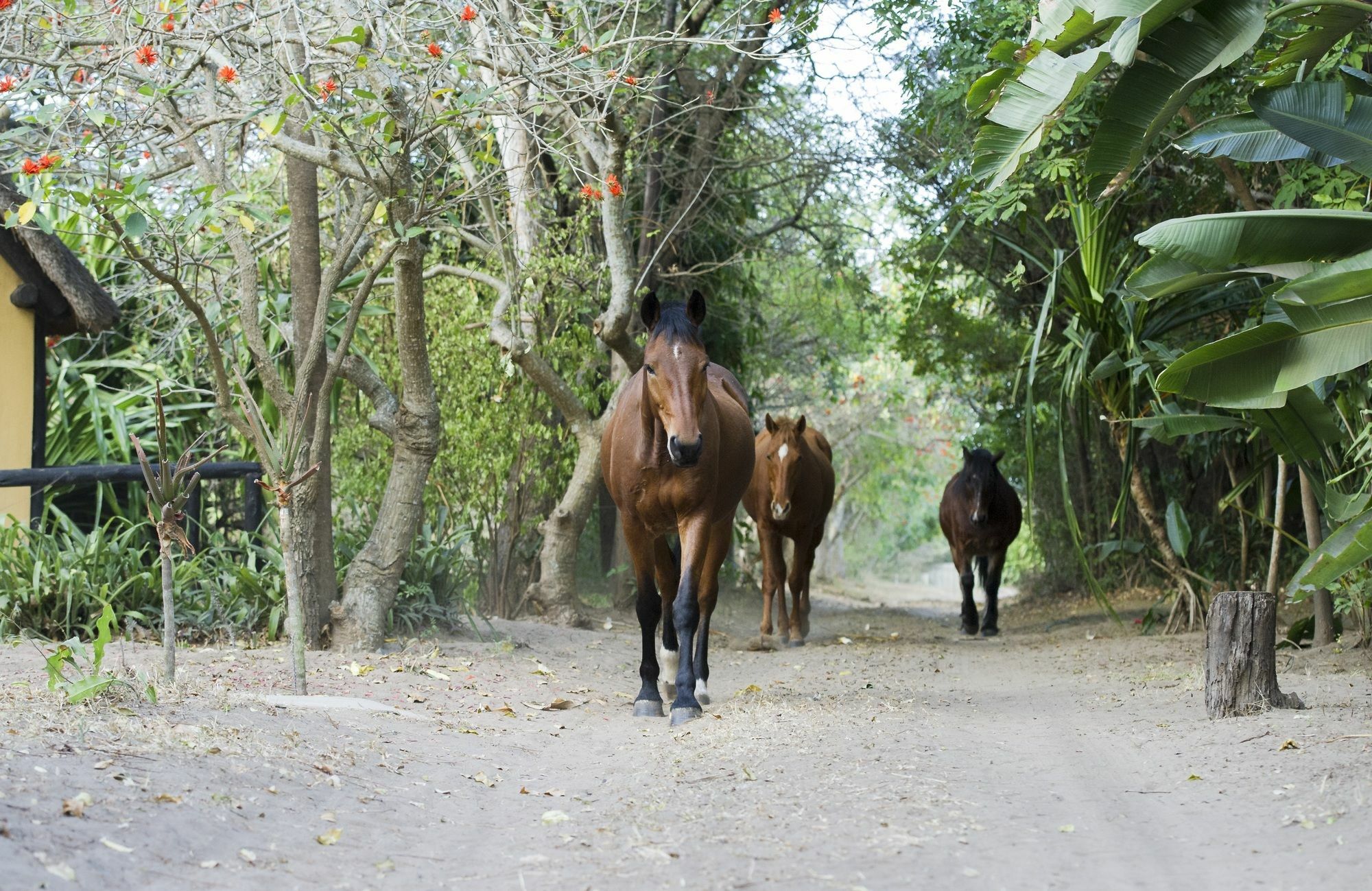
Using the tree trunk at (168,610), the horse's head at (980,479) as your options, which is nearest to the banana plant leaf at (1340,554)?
the tree trunk at (168,610)

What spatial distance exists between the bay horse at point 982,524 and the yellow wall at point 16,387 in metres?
8.82

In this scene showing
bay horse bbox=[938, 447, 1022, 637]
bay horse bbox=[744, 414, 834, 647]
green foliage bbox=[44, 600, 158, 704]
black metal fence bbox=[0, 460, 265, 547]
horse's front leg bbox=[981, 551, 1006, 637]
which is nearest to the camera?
green foliage bbox=[44, 600, 158, 704]

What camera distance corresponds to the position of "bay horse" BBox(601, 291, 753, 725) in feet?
20.8

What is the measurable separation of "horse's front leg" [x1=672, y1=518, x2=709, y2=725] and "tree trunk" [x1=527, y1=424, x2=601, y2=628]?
433 centimetres

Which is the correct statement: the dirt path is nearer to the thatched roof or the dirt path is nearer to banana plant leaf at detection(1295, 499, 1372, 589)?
banana plant leaf at detection(1295, 499, 1372, 589)

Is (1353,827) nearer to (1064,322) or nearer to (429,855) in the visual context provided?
(429,855)

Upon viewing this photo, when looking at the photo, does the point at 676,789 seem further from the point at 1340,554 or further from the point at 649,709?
the point at 1340,554

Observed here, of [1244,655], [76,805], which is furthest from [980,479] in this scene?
[76,805]

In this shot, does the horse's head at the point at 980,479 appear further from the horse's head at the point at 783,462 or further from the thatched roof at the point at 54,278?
the thatched roof at the point at 54,278

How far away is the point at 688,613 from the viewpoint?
6.72 metres

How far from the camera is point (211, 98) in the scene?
7664mm

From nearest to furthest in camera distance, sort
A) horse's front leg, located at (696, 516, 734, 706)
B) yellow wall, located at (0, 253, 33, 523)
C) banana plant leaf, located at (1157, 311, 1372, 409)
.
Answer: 1. banana plant leaf, located at (1157, 311, 1372, 409)
2. horse's front leg, located at (696, 516, 734, 706)
3. yellow wall, located at (0, 253, 33, 523)

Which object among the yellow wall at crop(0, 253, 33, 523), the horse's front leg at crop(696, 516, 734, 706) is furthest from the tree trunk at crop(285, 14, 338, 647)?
the yellow wall at crop(0, 253, 33, 523)

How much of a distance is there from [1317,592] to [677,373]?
5.03 m
